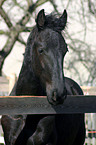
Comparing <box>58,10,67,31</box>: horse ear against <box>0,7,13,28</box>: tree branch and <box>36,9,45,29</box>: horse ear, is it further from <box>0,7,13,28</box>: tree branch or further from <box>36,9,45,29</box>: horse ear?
<box>0,7,13,28</box>: tree branch

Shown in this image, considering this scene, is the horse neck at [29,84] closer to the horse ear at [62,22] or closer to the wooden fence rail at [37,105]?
the wooden fence rail at [37,105]

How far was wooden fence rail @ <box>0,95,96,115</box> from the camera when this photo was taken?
9.39ft

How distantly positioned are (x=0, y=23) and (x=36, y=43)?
1087 centimetres

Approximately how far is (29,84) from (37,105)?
43cm

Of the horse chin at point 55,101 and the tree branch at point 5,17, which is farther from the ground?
the tree branch at point 5,17

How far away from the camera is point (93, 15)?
14461mm

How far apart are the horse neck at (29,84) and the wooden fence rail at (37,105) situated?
34cm

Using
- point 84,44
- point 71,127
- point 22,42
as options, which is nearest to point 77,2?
point 84,44

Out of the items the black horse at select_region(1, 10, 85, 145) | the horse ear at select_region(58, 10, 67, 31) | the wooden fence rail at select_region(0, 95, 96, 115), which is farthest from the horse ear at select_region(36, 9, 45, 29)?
the wooden fence rail at select_region(0, 95, 96, 115)

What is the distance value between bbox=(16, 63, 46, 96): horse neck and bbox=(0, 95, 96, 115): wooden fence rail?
34cm

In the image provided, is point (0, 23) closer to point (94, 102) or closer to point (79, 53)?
point (79, 53)

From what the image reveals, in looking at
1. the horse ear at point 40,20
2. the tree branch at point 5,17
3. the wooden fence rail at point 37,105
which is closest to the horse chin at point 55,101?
the wooden fence rail at point 37,105

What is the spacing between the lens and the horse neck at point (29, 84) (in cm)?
325

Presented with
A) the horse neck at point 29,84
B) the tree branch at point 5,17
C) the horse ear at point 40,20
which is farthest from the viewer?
the tree branch at point 5,17
